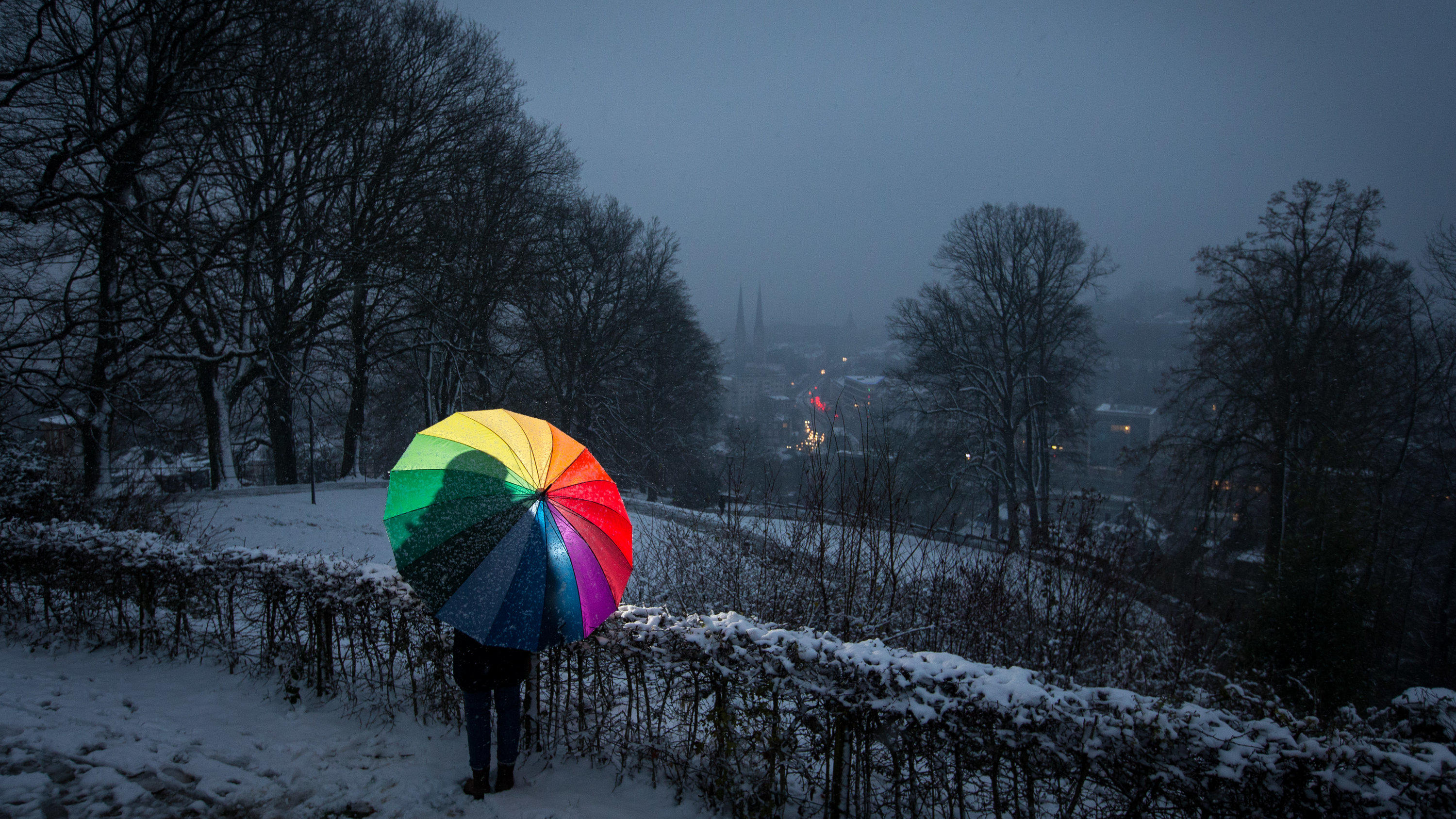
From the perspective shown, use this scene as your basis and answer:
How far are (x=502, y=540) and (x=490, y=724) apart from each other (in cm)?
118

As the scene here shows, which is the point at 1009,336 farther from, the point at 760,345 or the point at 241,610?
the point at 760,345

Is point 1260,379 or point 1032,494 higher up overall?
point 1260,379

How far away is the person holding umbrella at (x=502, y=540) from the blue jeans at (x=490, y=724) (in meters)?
0.02

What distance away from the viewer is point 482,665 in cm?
296

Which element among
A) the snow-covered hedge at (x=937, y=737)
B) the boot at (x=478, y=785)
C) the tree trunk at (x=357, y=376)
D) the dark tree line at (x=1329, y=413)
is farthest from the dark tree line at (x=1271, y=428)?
the tree trunk at (x=357, y=376)

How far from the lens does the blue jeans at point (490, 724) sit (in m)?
3.02

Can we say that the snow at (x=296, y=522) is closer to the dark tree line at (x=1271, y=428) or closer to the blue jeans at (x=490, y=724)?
the blue jeans at (x=490, y=724)

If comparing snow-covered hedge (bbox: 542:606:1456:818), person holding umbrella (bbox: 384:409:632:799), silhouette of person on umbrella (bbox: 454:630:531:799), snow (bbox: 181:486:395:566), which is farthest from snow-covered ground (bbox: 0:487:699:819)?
snow (bbox: 181:486:395:566)

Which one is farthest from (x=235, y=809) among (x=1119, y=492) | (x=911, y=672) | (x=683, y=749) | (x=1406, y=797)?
(x=1119, y=492)

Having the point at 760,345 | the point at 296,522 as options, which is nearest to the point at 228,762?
the point at 296,522

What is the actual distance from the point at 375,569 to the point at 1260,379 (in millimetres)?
17731

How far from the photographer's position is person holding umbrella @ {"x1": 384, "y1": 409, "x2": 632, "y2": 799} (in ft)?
8.42

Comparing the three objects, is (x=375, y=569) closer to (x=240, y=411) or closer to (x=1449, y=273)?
(x=240, y=411)

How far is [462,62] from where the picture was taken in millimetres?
15383
